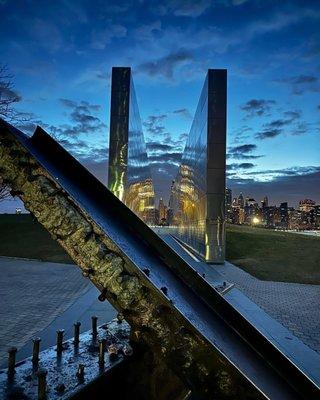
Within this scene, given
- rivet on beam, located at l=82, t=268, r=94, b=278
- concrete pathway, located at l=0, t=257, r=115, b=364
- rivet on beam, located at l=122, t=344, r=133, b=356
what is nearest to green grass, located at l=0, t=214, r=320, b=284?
concrete pathway, located at l=0, t=257, r=115, b=364

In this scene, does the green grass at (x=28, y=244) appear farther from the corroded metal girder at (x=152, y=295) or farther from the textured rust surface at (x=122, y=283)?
the textured rust surface at (x=122, y=283)

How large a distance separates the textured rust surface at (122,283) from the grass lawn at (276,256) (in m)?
13.7

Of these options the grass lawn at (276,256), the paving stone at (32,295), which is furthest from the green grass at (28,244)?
the grass lawn at (276,256)

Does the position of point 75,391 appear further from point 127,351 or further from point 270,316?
point 270,316

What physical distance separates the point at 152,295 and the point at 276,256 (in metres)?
19.4

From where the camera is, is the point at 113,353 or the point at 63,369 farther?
the point at 113,353

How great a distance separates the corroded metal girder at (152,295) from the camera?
160 cm

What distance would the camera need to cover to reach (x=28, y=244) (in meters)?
23.5

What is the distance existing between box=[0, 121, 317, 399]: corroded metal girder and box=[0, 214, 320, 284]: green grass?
13.3 m

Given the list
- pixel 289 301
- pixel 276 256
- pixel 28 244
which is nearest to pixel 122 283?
pixel 289 301

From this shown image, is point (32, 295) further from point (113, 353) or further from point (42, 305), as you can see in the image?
point (113, 353)

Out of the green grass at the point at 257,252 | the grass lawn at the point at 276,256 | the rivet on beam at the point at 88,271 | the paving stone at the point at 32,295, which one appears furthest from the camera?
the green grass at the point at 257,252

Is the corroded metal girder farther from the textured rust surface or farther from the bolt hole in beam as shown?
the bolt hole in beam

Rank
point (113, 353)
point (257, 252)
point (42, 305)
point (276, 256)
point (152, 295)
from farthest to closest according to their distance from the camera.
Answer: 1. point (257, 252)
2. point (276, 256)
3. point (42, 305)
4. point (113, 353)
5. point (152, 295)
